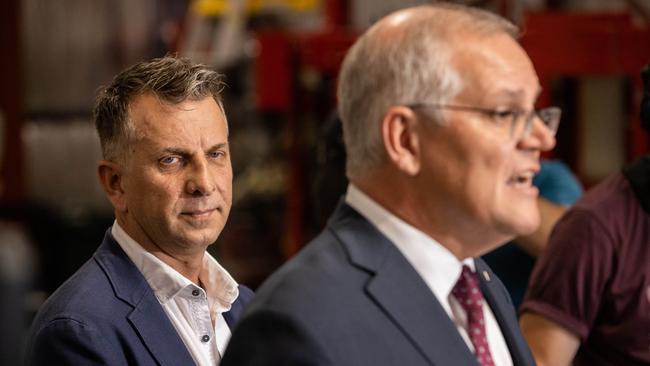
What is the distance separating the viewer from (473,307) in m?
1.88

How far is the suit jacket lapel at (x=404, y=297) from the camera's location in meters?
1.70

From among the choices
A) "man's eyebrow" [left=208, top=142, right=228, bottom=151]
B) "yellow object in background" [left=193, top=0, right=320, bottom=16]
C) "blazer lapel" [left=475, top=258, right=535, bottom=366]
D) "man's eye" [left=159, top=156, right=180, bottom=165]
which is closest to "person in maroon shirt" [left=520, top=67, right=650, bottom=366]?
"blazer lapel" [left=475, top=258, right=535, bottom=366]

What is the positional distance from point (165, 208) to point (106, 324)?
28 cm

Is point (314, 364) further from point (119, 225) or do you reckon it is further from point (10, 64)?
point (10, 64)

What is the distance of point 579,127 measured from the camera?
6809 millimetres

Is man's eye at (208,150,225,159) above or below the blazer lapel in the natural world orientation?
above

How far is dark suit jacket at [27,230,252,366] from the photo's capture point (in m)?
2.09

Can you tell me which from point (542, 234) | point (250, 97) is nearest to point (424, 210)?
point (542, 234)

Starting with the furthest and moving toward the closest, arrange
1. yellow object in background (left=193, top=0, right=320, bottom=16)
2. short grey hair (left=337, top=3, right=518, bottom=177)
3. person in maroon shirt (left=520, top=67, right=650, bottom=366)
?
yellow object in background (left=193, top=0, right=320, bottom=16) < person in maroon shirt (left=520, top=67, right=650, bottom=366) < short grey hair (left=337, top=3, right=518, bottom=177)

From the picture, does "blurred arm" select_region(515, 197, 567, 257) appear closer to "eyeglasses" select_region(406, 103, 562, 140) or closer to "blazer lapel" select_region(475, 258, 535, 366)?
"blazer lapel" select_region(475, 258, 535, 366)

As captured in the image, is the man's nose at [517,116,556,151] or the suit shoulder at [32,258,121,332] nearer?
the man's nose at [517,116,556,151]

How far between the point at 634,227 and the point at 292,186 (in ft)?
16.0

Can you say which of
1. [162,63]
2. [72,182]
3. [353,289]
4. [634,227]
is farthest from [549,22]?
[72,182]

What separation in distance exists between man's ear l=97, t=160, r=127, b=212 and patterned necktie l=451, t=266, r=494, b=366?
790mm
